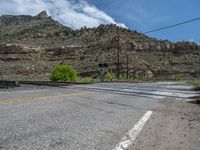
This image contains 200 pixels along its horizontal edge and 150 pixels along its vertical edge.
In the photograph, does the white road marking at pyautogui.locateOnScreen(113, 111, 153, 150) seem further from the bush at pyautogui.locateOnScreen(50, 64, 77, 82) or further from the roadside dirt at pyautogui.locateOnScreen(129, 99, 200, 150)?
the bush at pyautogui.locateOnScreen(50, 64, 77, 82)

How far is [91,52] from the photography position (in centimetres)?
8512

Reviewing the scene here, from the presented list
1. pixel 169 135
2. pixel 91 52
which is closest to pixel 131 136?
pixel 169 135

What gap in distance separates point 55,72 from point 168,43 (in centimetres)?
5605

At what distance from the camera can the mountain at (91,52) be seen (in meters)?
Answer: 71.3

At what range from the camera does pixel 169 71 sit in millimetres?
71438

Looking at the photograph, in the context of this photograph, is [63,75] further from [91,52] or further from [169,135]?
[91,52]

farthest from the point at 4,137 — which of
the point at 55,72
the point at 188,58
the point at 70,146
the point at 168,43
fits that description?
the point at 168,43

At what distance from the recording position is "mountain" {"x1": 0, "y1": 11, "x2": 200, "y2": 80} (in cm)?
7131

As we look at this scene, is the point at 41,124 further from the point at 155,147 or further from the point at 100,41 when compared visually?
the point at 100,41

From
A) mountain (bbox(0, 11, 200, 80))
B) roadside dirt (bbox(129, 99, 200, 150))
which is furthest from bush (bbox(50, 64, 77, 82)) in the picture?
roadside dirt (bbox(129, 99, 200, 150))

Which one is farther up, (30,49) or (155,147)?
(30,49)

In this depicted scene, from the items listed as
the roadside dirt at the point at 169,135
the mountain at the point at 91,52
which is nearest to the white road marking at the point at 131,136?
the roadside dirt at the point at 169,135

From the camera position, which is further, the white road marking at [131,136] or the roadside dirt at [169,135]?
the roadside dirt at [169,135]

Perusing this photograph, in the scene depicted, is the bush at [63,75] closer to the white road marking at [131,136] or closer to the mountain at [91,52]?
the mountain at [91,52]
